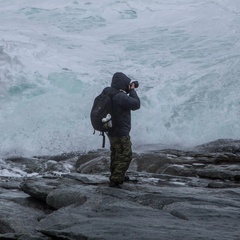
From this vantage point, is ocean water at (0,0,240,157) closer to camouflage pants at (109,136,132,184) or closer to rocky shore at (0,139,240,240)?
rocky shore at (0,139,240,240)

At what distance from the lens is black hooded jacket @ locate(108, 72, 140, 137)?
7191mm

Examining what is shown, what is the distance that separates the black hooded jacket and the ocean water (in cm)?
688

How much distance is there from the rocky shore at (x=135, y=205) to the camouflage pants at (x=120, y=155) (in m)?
0.23

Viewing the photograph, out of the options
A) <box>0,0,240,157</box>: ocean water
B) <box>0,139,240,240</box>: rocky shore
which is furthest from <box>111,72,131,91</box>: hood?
<box>0,0,240,157</box>: ocean water

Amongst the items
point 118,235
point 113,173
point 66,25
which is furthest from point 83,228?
point 66,25

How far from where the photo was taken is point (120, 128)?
7.33 metres

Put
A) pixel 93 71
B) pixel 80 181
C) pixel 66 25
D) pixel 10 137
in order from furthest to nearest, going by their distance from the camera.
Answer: pixel 66 25 < pixel 93 71 < pixel 10 137 < pixel 80 181

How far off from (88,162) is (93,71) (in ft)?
29.9

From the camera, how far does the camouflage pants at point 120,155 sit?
291 inches

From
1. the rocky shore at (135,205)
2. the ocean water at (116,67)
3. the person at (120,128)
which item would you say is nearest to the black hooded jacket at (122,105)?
the person at (120,128)

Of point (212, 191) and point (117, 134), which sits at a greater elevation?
point (117, 134)

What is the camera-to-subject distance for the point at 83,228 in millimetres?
5391

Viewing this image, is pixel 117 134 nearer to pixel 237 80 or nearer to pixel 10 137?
pixel 10 137

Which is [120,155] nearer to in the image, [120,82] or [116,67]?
[120,82]
